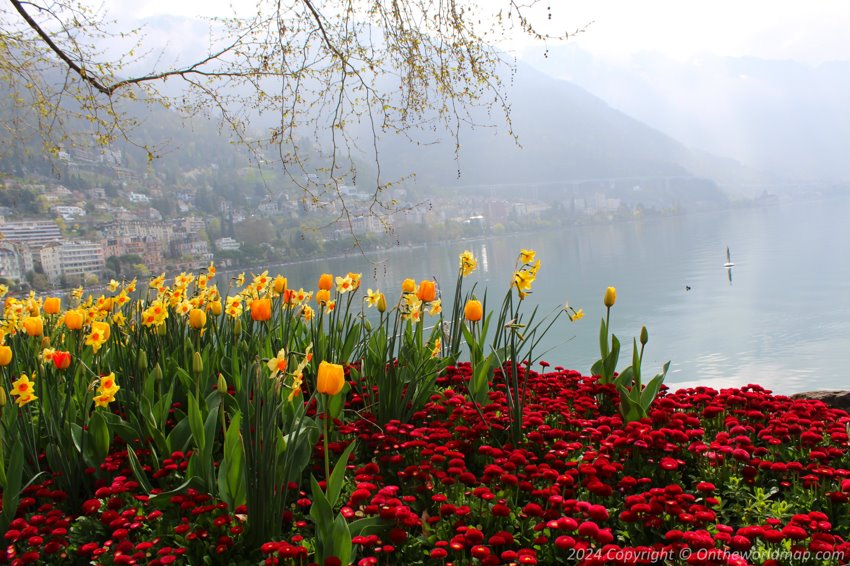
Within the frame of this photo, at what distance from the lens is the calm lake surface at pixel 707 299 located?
11195 mm

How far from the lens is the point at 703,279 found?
82.8 feet

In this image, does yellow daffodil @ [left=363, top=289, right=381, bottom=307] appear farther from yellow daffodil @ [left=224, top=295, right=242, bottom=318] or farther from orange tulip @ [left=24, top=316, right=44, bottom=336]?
orange tulip @ [left=24, top=316, right=44, bottom=336]

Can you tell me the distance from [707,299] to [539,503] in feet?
66.8

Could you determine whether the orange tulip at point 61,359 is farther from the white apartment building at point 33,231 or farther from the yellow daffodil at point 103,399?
the white apartment building at point 33,231

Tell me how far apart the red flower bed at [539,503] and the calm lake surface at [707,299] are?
678 millimetres

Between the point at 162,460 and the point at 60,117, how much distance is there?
11.6 ft

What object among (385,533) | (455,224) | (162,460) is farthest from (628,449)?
(455,224)

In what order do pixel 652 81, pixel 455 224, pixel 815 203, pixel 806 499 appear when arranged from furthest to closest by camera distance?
pixel 652 81
pixel 815 203
pixel 455 224
pixel 806 499

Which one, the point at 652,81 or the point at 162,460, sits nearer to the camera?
the point at 162,460

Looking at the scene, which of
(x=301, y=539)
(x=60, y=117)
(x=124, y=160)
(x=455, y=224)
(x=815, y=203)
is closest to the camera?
(x=301, y=539)

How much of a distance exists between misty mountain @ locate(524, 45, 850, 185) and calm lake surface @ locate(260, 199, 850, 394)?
77665mm

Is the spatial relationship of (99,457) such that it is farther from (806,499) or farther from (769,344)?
(769,344)

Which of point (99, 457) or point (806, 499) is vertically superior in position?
point (99, 457)

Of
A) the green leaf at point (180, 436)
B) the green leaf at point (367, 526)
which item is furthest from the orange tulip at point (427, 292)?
the green leaf at point (367, 526)
